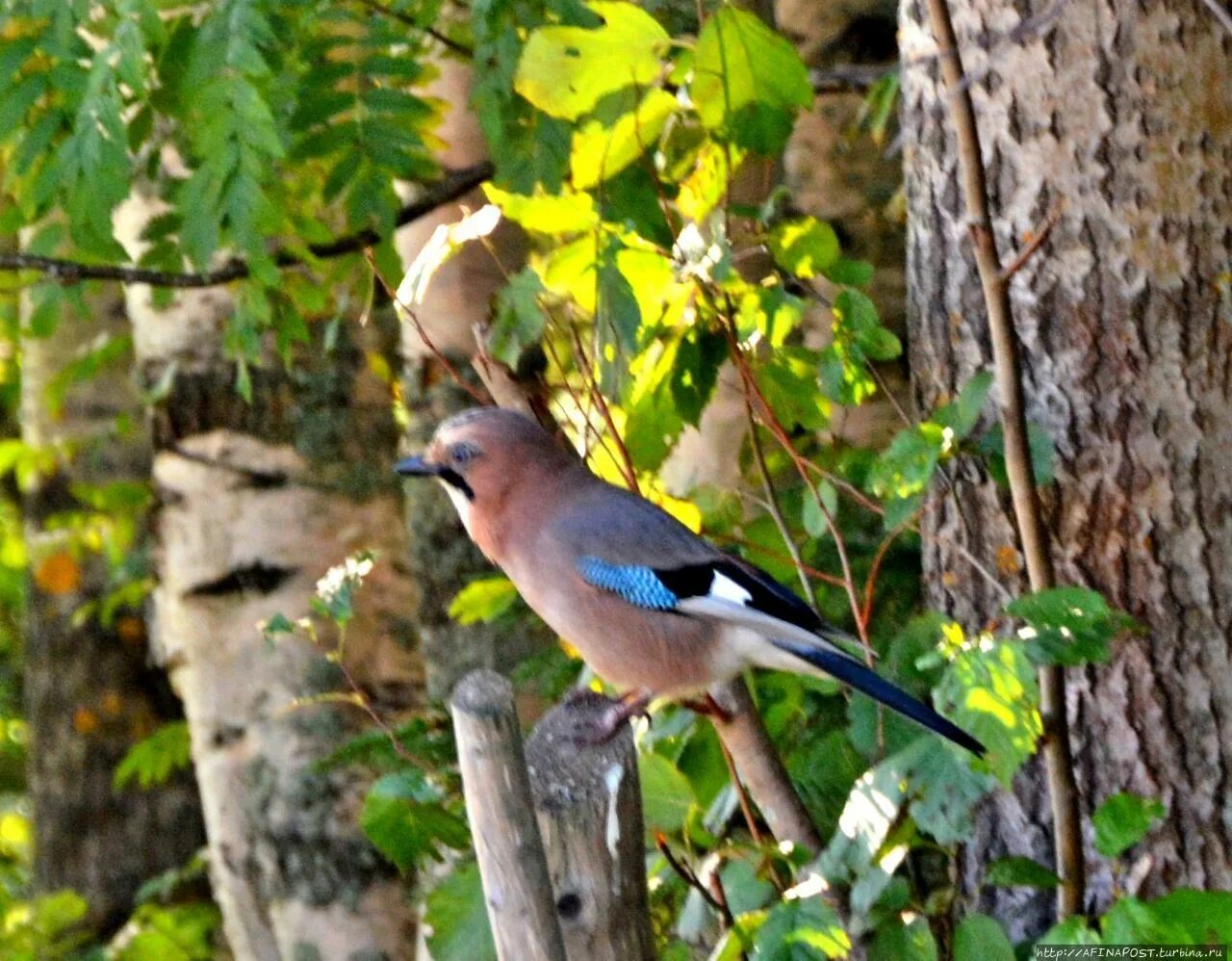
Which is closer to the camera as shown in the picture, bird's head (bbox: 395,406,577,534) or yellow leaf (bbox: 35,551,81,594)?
bird's head (bbox: 395,406,577,534)

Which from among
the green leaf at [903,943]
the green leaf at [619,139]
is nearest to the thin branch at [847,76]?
the green leaf at [619,139]

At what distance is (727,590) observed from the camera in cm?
257

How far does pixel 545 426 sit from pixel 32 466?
4.18m

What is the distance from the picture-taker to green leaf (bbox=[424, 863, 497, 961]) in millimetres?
2395

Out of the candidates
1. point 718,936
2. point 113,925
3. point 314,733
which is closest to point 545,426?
point 718,936

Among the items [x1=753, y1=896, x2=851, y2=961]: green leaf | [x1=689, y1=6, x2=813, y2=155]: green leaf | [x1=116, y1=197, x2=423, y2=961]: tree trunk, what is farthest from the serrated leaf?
[x1=116, y1=197, x2=423, y2=961]: tree trunk

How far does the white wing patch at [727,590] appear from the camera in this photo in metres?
2.54

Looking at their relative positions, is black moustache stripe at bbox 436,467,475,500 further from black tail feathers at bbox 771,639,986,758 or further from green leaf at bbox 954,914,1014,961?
green leaf at bbox 954,914,1014,961

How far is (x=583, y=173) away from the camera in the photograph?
282 cm

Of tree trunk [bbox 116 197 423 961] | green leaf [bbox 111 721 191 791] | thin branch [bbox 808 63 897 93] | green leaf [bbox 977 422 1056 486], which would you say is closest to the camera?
green leaf [bbox 977 422 1056 486]

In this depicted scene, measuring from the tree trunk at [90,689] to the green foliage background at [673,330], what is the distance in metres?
3.59

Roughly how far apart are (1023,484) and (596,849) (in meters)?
0.76

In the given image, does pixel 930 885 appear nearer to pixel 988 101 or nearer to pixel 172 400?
pixel 988 101

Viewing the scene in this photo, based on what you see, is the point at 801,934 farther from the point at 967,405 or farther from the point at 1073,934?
the point at 967,405
